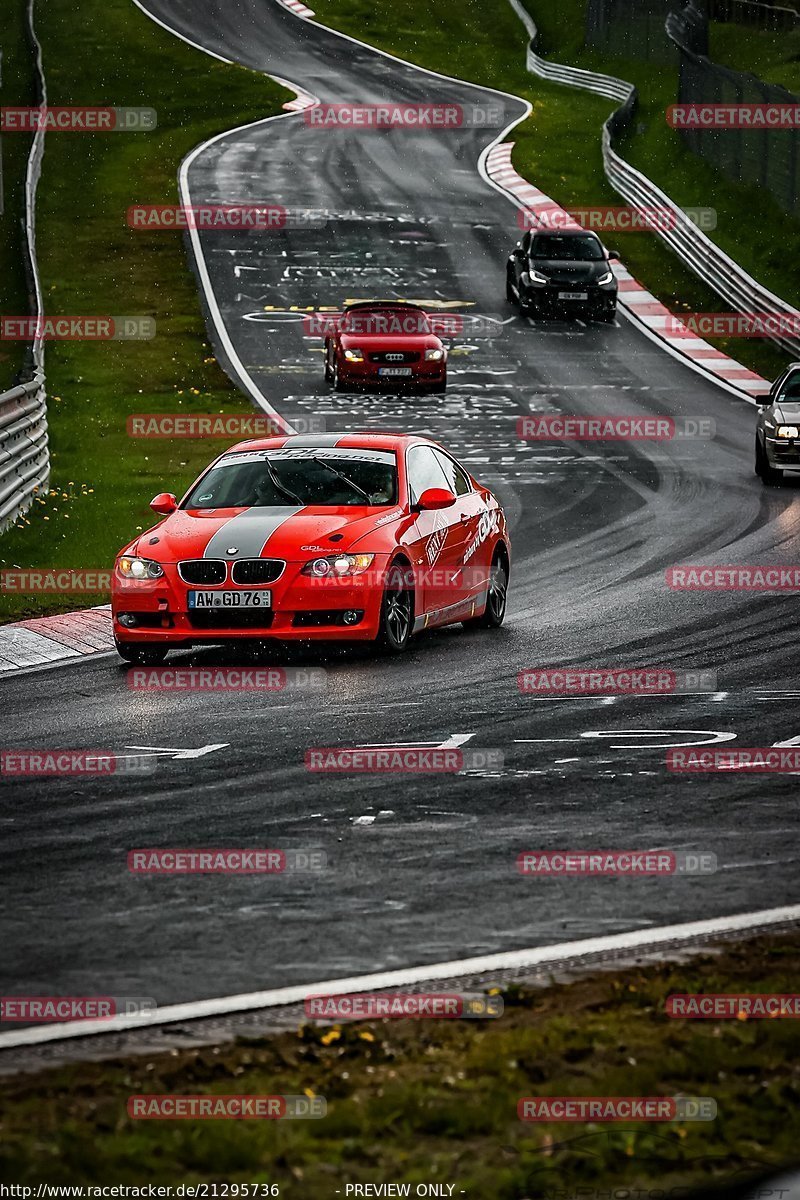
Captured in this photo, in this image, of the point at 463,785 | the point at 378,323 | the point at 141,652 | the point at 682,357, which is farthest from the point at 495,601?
the point at 682,357

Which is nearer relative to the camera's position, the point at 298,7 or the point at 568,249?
the point at 568,249

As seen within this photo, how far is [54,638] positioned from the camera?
576 inches

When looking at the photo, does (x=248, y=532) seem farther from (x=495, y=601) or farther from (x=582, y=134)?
(x=582, y=134)

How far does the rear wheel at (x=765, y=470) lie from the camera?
23.4 m

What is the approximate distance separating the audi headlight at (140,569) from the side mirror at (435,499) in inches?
77.5

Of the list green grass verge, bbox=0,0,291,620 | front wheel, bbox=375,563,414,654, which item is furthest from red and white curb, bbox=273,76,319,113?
front wheel, bbox=375,563,414,654

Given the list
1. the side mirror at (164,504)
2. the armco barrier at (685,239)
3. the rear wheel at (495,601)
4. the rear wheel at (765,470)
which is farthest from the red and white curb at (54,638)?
the armco barrier at (685,239)

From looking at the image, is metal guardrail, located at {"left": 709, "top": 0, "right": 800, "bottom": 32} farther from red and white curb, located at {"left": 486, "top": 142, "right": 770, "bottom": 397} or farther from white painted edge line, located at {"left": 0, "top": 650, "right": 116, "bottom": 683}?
white painted edge line, located at {"left": 0, "top": 650, "right": 116, "bottom": 683}

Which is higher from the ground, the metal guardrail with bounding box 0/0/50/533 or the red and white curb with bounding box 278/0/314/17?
the red and white curb with bounding box 278/0/314/17

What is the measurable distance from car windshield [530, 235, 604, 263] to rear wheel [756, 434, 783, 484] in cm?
1460

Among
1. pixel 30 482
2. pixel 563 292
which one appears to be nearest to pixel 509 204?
pixel 563 292

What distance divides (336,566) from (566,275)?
82.4 feet

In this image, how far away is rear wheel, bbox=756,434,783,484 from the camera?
23439 millimetres

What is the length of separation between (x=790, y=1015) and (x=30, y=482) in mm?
15429
